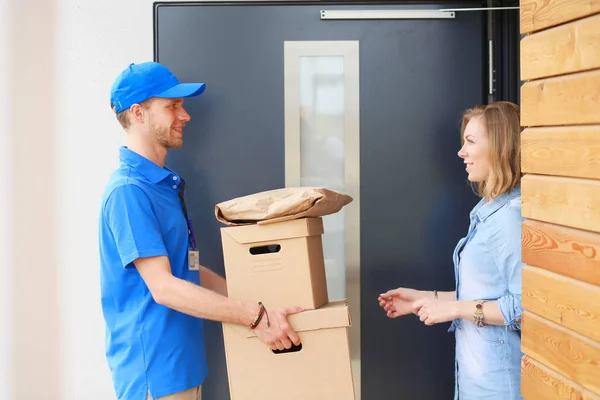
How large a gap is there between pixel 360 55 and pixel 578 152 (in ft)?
4.47

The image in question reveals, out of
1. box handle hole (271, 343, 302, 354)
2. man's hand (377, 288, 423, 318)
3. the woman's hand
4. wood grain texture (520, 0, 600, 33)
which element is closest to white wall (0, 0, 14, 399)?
box handle hole (271, 343, 302, 354)

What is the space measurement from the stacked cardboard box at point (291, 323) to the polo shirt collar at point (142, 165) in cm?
30

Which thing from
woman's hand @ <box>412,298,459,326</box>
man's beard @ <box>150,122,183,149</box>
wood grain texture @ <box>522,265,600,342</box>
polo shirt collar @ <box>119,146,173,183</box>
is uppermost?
man's beard @ <box>150,122,183,149</box>

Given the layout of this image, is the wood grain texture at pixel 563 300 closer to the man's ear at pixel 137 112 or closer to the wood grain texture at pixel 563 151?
the wood grain texture at pixel 563 151

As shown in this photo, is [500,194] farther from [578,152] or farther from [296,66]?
[296,66]

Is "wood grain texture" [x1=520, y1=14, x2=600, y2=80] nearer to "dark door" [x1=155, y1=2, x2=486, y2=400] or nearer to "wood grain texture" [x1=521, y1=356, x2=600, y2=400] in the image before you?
"wood grain texture" [x1=521, y1=356, x2=600, y2=400]

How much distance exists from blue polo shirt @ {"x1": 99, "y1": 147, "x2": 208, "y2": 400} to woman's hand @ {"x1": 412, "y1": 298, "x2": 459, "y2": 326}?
658 millimetres

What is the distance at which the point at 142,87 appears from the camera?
6.72 ft

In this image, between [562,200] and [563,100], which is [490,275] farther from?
[563,100]

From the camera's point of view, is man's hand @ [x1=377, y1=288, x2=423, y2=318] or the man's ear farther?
man's hand @ [x1=377, y1=288, x2=423, y2=318]

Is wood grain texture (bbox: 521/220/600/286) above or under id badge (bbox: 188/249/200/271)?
above

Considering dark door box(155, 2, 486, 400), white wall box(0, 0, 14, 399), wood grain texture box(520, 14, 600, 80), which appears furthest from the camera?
white wall box(0, 0, 14, 399)

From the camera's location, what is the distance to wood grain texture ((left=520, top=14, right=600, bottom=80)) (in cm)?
135

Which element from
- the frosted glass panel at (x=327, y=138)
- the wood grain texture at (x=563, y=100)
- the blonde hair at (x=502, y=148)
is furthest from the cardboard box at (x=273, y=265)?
the frosted glass panel at (x=327, y=138)
